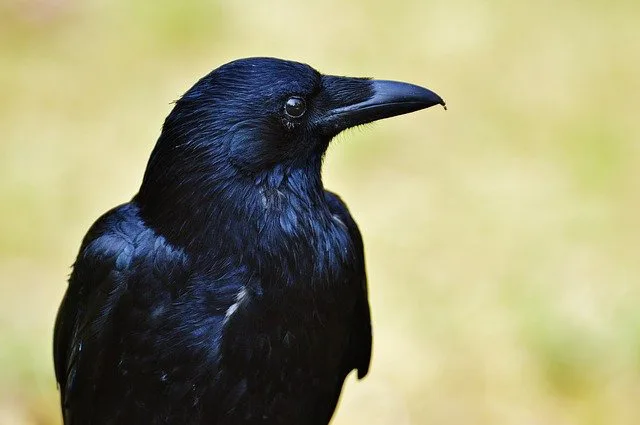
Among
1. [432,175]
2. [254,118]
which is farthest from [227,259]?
[432,175]

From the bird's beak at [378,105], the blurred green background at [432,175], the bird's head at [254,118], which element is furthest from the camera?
the blurred green background at [432,175]

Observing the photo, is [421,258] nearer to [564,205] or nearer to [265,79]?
[564,205]

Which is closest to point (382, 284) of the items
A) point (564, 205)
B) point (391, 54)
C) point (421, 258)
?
point (421, 258)

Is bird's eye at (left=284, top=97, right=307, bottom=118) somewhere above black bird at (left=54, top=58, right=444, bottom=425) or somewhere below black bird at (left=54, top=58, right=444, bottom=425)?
above

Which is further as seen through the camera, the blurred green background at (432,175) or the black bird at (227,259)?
the blurred green background at (432,175)

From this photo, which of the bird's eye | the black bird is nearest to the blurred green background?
the black bird

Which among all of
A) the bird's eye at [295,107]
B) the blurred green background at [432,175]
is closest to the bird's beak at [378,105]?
the bird's eye at [295,107]

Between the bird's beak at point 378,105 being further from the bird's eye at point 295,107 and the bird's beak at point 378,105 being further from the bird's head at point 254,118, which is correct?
the bird's eye at point 295,107

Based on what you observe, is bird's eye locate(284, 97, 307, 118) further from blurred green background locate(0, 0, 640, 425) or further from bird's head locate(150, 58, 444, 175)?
blurred green background locate(0, 0, 640, 425)
